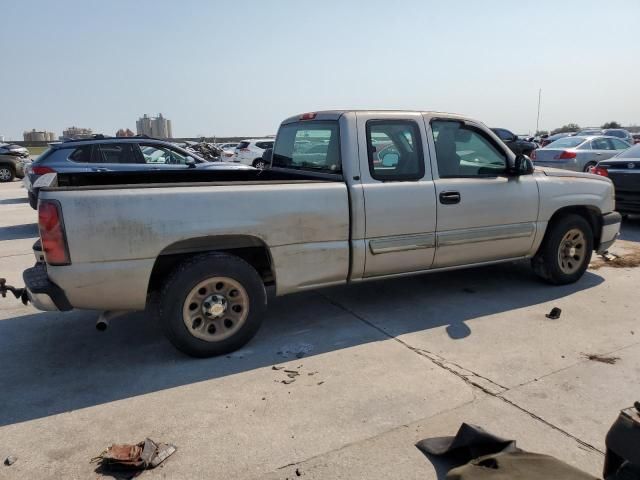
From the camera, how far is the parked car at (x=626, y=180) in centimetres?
917

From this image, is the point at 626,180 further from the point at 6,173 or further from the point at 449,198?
the point at 6,173

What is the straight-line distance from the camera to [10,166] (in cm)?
2050

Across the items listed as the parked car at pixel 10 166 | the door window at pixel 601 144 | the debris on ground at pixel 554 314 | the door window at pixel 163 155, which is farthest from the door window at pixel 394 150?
the parked car at pixel 10 166

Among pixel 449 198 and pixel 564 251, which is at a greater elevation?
pixel 449 198

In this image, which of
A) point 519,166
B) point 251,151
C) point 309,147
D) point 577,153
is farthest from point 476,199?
point 251,151

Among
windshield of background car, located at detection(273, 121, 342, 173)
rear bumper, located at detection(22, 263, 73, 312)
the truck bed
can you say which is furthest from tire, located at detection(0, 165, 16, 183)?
rear bumper, located at detection(22, 263, 73, 312)

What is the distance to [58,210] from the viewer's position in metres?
3.37

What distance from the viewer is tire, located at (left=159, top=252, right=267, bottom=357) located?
12.5ft

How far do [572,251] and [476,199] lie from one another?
5.36 ft

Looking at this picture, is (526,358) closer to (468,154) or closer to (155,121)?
(468,154)

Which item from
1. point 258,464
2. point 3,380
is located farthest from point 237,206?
point 3,380

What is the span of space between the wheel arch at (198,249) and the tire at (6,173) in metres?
20.0

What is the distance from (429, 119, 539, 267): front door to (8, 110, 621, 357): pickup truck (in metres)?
0.01

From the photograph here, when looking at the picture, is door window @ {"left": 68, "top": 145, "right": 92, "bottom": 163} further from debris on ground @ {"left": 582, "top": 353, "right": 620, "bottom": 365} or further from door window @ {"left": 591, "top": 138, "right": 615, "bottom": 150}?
door window @ {"left": 591, "top": 138, "right": 615, "bottom": 150}
